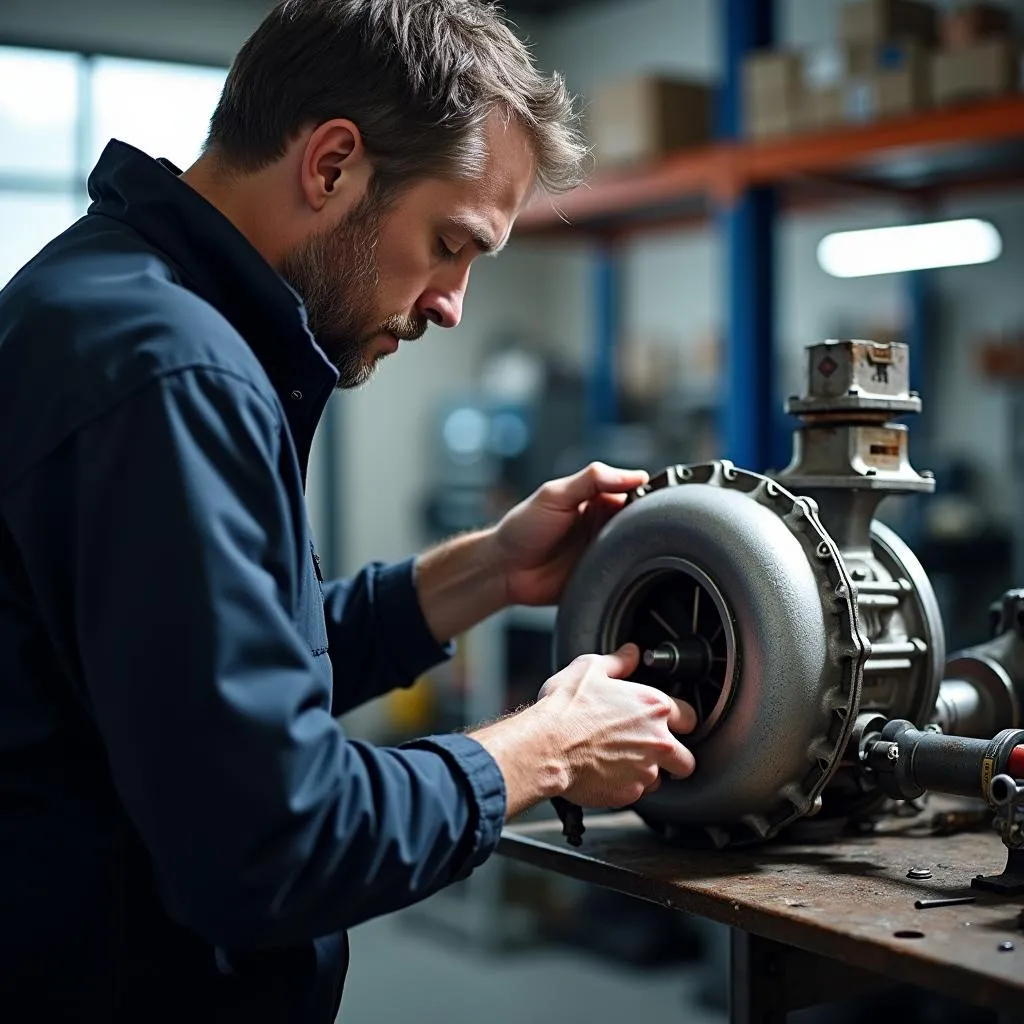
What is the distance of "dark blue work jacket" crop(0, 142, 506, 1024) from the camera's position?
1.01m

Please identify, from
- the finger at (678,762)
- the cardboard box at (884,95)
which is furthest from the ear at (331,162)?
the cardboard box at (884,95)

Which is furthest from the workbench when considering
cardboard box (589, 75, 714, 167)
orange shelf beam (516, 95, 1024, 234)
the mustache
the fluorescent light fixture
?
the fluorescent light fixture

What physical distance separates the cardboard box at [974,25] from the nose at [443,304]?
113 inches

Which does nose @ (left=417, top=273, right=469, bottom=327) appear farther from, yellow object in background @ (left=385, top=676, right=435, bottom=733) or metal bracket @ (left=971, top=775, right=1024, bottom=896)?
yellow object in background @ (left=385, top=676, right=435, bottom=733)

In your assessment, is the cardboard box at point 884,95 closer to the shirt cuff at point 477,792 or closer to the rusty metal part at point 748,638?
the rusty metal part at point 748,638

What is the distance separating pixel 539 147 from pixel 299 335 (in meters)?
0.37

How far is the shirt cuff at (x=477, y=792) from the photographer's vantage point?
1.16 metres

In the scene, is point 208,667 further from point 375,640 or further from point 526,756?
point 375,640

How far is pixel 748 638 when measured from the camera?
142 centimetres

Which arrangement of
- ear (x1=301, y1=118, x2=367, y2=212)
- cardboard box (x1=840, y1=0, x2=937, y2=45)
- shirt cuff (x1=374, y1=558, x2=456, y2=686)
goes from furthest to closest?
cardboard box (x1=840, y1=0, x2=937, y2=45) < shirt cuff (x1=374, y1=558, x2=456, y2=686) < ear (x1=301, y1=118, x2=367, y2=212)

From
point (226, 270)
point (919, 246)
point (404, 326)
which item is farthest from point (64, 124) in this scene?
point (226, 270)

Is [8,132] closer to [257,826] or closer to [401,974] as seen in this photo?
[401,974]

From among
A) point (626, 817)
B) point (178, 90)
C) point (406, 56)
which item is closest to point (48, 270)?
point (406, 56)

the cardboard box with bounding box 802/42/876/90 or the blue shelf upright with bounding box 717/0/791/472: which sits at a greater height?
the cardboard box with bounding box 802/42/876/90
